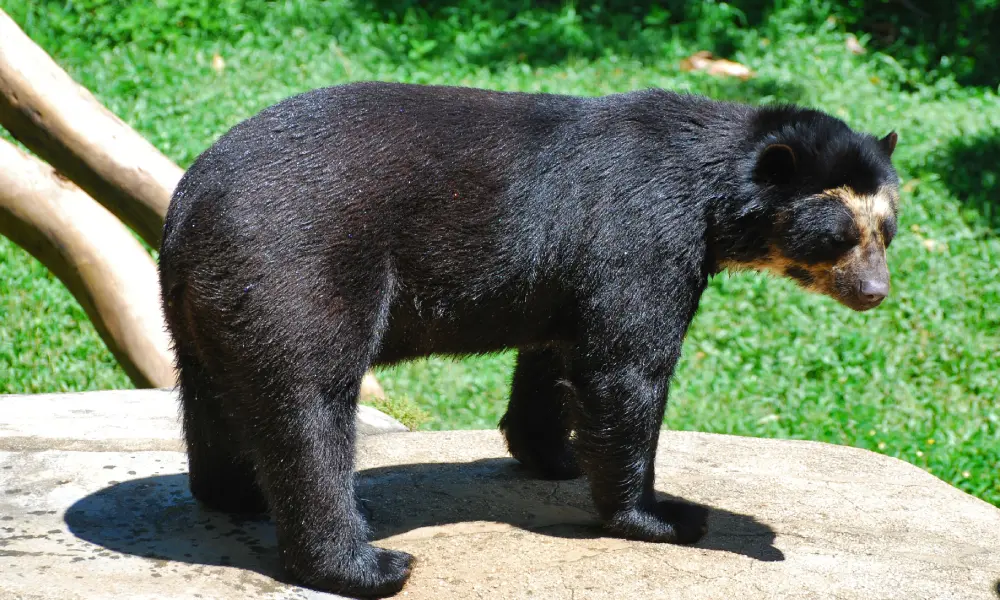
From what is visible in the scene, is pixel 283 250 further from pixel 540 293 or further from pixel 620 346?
pixel 620 346

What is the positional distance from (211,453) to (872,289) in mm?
2503

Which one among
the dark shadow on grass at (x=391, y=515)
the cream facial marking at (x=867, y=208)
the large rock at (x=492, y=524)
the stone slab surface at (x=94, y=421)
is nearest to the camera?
the large rock at (x=492, y=524)

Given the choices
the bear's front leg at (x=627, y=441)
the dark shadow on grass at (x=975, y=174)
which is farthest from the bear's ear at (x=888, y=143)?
the dark shadow on grass at (x=975, y=174)

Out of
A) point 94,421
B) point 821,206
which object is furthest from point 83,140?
point 821,206

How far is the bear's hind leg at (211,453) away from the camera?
4.18 meters

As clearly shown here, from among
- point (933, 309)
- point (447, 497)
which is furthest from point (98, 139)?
point (933, 309)

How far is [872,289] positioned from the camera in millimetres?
4254

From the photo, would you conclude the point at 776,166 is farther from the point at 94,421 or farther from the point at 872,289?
the point at 94,421

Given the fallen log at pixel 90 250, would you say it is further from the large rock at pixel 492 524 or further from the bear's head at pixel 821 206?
the bear's head at pixel 821 206

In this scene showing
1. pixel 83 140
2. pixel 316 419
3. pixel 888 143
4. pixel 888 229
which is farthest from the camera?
pixel 83 140

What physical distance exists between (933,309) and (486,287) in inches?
210

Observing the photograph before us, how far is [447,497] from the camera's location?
483cm

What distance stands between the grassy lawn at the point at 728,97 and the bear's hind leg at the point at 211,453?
2736mm

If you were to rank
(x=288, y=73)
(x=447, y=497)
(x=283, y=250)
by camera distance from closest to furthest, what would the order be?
(x=283, y=250) → (x=447, y=497) → (x=288, y=73)
